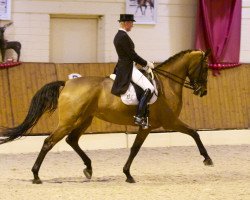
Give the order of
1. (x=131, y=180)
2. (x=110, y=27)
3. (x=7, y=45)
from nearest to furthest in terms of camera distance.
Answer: (x=131, y=180), (x=7, y=45), (x=110, y=27)

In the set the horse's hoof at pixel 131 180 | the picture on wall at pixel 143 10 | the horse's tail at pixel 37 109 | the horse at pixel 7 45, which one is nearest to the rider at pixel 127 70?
the horse's hoof at pixel 131 180

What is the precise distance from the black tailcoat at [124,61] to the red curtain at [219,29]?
4.95 m

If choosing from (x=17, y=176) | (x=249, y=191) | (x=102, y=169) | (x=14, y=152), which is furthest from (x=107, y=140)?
(x=249, y=191)

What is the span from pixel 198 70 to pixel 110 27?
170 inches

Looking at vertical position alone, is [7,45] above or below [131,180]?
above

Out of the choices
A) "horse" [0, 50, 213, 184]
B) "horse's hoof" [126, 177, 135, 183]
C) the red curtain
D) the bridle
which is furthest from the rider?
the red curtain

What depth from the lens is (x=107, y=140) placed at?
12570mm

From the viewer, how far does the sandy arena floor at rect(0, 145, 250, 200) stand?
7.62m

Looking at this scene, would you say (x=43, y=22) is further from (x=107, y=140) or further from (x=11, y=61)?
(x=107, y=140)

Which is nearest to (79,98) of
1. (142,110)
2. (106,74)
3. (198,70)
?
(142,110)

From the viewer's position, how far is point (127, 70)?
8.69m

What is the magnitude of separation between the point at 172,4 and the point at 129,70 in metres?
5.15

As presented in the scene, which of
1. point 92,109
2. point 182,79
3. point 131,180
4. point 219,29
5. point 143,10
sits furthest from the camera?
point 219,29

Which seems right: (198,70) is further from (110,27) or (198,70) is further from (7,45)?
(7,45)
